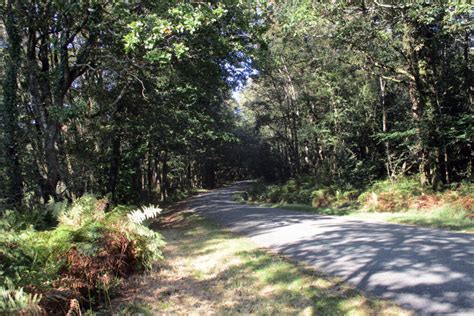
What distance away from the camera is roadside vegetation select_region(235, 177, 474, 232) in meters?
11.7

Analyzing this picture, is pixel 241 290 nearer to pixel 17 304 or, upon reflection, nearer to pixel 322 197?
pixel 17 304

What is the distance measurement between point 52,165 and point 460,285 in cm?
1099

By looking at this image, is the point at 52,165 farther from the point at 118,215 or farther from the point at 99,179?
the point at 99,179

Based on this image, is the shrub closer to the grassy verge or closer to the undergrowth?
the grassy verge

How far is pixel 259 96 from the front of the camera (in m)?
40.2

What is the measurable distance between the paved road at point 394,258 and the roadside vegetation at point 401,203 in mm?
2205

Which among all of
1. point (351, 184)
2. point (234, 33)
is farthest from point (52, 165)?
point (351, 184)

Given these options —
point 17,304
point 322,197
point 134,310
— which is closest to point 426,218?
point 322,197

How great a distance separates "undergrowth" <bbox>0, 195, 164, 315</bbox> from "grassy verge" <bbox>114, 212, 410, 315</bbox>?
392 millimetres

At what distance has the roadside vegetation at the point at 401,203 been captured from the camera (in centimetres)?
1175

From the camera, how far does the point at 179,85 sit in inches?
642

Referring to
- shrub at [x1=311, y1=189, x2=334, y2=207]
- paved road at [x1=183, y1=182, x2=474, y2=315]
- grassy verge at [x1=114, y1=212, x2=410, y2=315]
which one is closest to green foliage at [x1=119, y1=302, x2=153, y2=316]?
grassy verge at [x1=114, y1=212, x2=410, y2=315]

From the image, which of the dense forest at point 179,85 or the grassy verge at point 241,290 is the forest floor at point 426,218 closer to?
the dense forest at point 179,85

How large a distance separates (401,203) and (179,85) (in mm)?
9898
